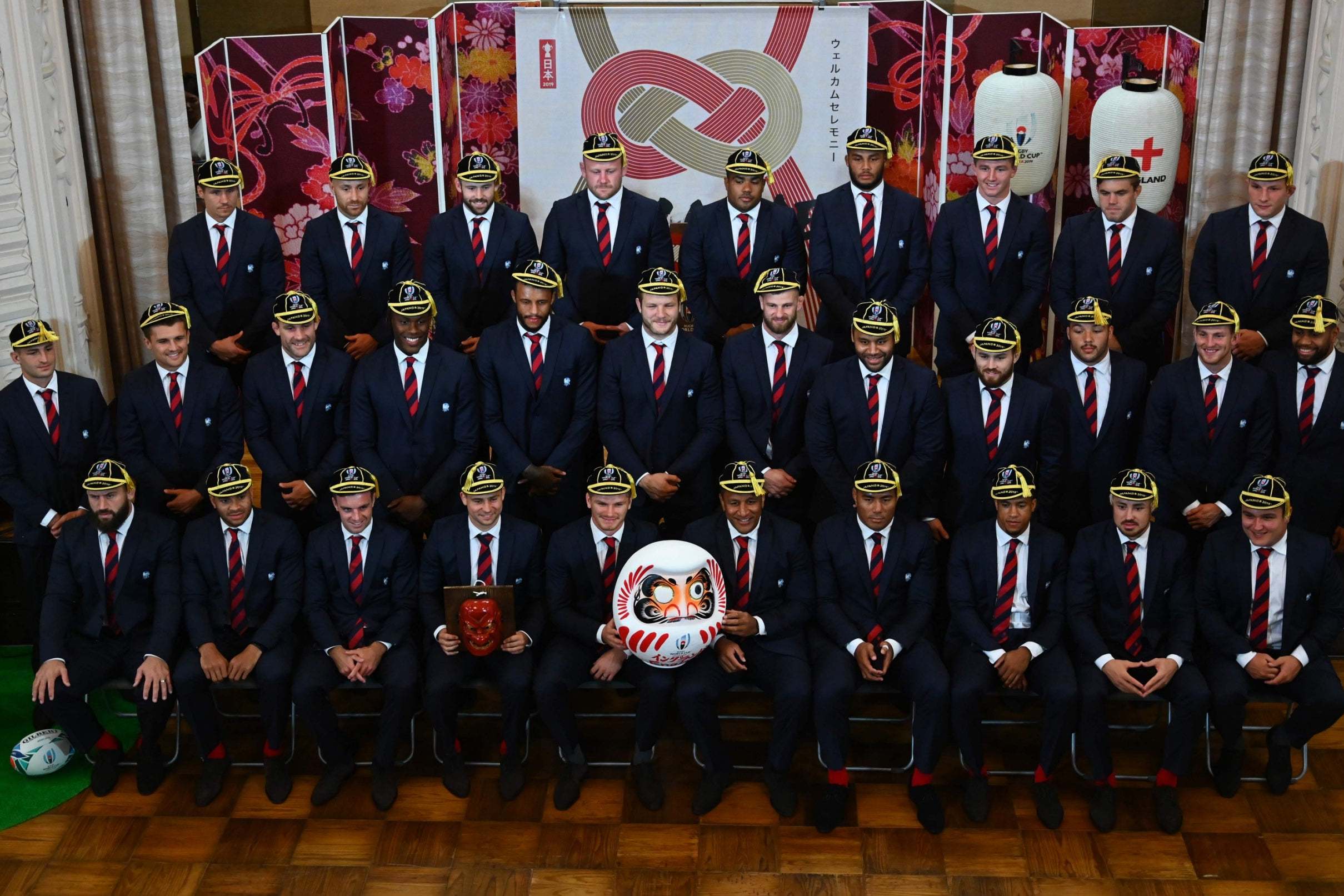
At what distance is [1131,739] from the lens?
18.0 feet

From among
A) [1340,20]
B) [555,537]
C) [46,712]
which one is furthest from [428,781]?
[1340,20]

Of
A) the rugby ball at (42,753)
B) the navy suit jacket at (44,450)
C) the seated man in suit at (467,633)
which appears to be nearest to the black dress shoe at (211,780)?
the rugby ball at (42,753)

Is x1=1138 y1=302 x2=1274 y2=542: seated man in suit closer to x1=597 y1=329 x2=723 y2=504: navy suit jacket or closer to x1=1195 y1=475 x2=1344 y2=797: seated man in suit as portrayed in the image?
x1=1195 y1=475 x2=1344 y2=797: seated man in suit

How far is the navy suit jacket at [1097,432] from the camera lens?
221 inches

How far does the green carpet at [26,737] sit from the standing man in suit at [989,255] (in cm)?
399

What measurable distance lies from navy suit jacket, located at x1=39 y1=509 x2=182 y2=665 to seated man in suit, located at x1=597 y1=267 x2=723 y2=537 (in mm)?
1857

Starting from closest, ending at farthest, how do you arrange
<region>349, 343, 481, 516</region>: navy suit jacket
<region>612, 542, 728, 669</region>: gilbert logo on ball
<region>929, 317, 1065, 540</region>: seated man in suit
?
1. <region>612, 542, 728, 669</region>: gilbert logo on ball
2. <region>929, 317, 1065, 540</region>: seated man in suit
3. <region>349, 343, 481, 516</region>: navy suit jacket

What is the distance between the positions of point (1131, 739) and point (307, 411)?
3.70 metres

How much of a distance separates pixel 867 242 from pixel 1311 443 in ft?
6.78

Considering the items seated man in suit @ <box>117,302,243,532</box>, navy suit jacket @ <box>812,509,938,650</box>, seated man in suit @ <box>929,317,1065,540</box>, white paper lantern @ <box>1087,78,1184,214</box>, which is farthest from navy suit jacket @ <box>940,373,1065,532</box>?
seated man in suit @ <box>117,302,243,532</box>

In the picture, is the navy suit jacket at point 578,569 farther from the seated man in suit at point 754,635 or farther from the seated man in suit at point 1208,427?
the seated man in suit at point 1208,427

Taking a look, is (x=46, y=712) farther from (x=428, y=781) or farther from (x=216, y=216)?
(x=216, y=216)

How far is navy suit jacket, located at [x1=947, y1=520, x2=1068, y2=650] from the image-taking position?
517 cm

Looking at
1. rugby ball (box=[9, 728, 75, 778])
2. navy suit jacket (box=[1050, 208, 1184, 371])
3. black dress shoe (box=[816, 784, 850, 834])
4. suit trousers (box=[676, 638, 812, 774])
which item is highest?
navy suit jacket (box=[1050, 208, 1184, 371])
